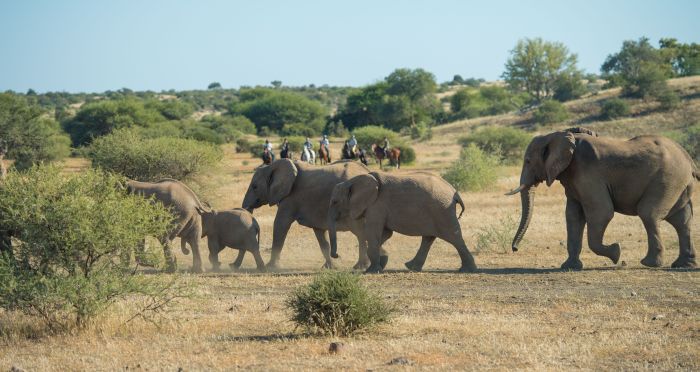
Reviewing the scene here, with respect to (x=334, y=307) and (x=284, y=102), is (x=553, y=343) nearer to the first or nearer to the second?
(x=334, y=307)

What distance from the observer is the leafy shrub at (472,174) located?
33.6 m

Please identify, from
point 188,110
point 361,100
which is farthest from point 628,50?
point 188,110

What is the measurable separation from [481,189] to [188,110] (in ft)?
169

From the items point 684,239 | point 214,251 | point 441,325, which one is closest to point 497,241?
point 684,239

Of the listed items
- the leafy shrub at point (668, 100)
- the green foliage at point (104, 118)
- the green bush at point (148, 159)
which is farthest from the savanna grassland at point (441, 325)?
the leafy shrub at point (668, 100)

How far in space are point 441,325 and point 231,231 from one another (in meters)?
7.89

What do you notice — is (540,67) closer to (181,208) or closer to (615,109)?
(615,109)

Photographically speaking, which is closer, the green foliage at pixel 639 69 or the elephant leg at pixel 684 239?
the elephant leg at pixel 684 239

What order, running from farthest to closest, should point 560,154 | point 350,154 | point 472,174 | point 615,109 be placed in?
1. point 615,109
2. point 350,154
3. point 472,174
4. point 560,154

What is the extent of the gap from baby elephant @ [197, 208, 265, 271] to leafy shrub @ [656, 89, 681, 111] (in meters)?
48.4

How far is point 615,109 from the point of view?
62906 millimetres

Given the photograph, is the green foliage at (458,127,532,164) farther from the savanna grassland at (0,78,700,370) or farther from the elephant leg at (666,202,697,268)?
the elephant leg at (666,202,697,268)

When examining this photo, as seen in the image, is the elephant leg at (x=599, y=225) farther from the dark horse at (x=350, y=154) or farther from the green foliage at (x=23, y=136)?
the green foliage at (x=23, y=136)

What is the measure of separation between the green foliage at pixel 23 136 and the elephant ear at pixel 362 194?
2865cm
